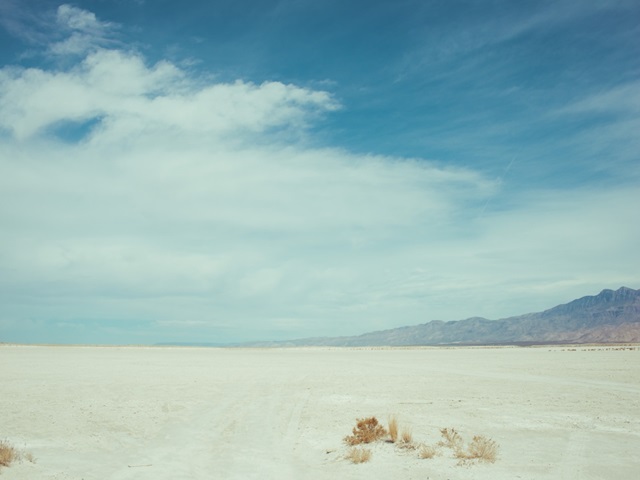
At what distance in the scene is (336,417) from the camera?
1430 cm

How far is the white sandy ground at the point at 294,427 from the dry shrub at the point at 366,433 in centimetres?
28

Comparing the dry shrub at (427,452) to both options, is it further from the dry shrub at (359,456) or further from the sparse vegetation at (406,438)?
the dry shrub at (359,456)

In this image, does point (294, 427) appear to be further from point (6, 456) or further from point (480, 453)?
point (6, 456)

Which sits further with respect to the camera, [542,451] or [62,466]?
[542,451]

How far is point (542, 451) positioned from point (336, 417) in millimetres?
5779

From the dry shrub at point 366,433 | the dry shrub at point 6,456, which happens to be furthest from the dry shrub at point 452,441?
the dry shrub at point 6,456

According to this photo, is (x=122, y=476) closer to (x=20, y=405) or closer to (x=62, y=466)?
(x=62, y=466)

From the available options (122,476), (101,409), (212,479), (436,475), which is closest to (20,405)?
(101,409)

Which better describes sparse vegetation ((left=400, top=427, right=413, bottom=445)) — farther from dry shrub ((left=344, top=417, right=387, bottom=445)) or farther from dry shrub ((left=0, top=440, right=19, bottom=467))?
dry shrub ((left=0, top=440, right=19, bottom=467))

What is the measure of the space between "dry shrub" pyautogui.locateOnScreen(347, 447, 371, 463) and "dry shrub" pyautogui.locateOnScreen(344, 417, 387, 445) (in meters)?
0.88

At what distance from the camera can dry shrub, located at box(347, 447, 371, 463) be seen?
952 cm

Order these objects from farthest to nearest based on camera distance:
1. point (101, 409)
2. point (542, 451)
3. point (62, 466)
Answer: point (101, 409)
point (542, 451)
point (62, 466)

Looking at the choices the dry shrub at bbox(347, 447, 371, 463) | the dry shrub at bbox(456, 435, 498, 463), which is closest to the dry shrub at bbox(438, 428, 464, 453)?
the dry shrub at bbox(456, 435, 498, 463)

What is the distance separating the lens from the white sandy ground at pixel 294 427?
902cm
